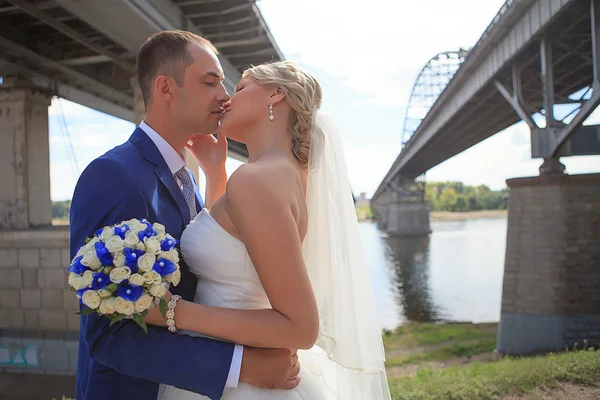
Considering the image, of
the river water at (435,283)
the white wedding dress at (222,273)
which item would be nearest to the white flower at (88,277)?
the white wedding dress at (222,273)

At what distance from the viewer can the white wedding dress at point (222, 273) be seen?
2021 mm

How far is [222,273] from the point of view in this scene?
6.73 ft

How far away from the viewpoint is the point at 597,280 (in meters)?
13.4

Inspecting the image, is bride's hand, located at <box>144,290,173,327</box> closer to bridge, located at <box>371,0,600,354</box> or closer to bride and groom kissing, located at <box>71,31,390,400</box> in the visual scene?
bride and groom kissing, located at <box>71,31,390,400</box>

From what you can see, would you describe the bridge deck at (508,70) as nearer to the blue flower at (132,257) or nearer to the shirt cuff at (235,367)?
the shirt cuff at (235,367)

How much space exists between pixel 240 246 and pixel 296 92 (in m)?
0.76

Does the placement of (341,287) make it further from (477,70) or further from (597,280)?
(477,70)

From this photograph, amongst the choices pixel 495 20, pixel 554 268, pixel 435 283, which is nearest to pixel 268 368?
pixel 554 268

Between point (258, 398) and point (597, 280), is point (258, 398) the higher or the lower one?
the higher one

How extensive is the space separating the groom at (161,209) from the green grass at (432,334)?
47.8 feet

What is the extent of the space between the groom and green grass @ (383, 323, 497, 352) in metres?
14.6

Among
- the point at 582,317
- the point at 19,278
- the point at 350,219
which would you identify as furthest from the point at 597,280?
the point at 19,278

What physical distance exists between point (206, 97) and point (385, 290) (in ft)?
83.6

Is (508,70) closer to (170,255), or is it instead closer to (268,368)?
(268,368)
